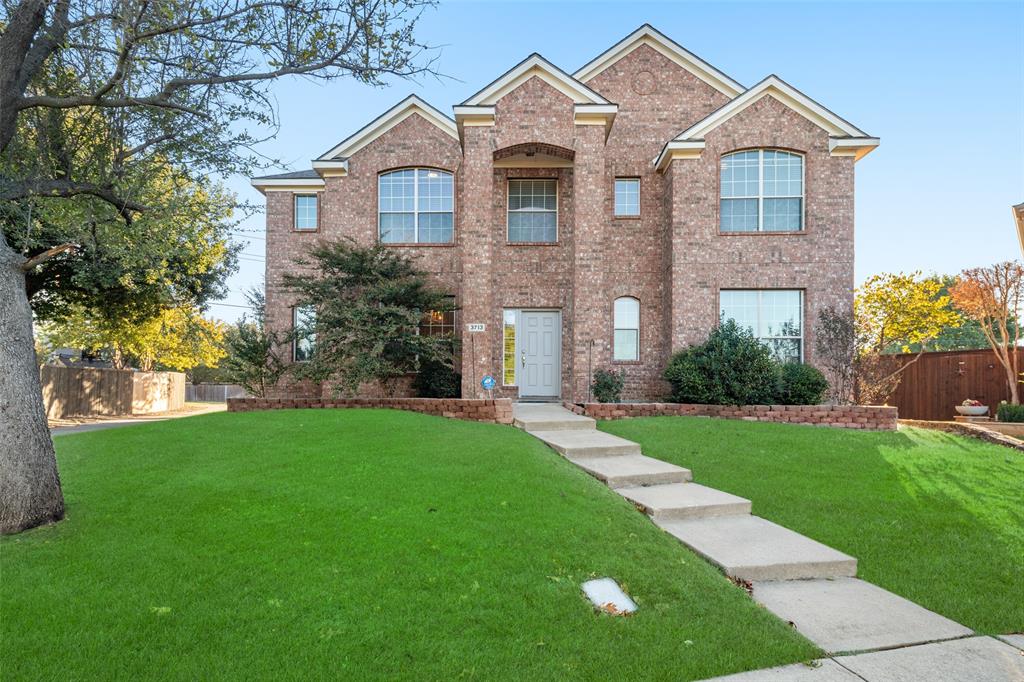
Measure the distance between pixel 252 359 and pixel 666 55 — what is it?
46.1ft

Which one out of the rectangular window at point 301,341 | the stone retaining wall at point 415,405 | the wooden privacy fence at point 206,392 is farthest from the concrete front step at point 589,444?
the wooden privacy fence at point 206,392

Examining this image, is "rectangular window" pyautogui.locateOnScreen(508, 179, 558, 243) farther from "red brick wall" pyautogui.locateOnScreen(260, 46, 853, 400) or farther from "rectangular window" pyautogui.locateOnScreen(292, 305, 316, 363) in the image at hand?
"rectangular window" pyautogui.locateOnScreen(292, 305, 316, 363)

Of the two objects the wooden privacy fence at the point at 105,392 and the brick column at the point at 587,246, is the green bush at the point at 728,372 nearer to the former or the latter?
the brick column at the point at 587,246

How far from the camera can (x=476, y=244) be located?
1298cm

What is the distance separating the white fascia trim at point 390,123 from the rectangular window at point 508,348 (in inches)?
209

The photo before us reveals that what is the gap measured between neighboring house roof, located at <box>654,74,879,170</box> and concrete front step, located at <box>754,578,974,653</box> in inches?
465

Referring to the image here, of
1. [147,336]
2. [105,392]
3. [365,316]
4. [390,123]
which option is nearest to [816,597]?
[365,316]

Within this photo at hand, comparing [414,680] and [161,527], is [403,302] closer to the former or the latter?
[161,527]

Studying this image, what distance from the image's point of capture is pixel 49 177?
6340 mm

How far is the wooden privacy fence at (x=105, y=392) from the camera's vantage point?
18066mm

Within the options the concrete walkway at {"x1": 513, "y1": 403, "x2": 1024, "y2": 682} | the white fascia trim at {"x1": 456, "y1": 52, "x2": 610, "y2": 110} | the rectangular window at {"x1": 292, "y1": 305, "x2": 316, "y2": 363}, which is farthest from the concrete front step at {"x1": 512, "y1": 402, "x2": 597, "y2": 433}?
the white fascia trim at {"x1": 456, "y1": 52, "x2": 610, "y2": 110}

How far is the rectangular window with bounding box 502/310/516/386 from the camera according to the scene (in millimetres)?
14414

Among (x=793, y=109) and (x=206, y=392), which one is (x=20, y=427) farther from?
(x=206, y=392)

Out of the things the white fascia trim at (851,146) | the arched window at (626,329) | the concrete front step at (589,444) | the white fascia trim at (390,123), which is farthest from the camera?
the white fascia trim at (390,123)
